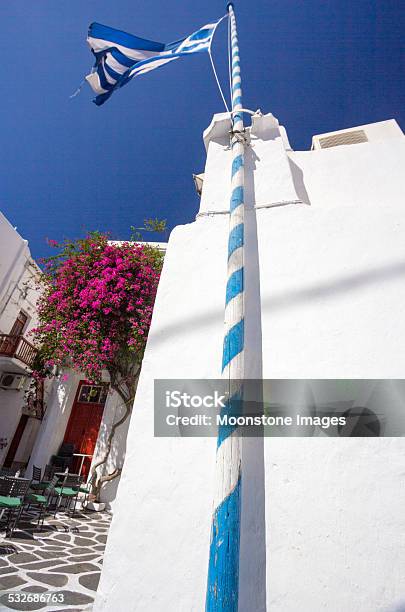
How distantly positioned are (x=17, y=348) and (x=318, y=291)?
513 inches

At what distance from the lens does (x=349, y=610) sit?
1425 millimetres

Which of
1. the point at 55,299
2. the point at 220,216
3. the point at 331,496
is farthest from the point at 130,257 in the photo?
the point at 331,496

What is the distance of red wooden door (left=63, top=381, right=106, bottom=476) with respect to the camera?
406 inches

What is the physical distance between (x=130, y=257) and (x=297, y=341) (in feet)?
24.7

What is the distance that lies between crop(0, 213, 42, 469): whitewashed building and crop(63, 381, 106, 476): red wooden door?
8.58 ft

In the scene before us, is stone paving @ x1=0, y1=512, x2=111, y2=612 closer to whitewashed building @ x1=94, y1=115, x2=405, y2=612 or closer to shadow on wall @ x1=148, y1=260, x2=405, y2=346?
whitewashed building @ x1=94, y1=115, x2=405, y2=612

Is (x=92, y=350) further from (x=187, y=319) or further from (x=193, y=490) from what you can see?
(x=193, y=490)

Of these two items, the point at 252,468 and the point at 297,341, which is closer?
the point at 252,468

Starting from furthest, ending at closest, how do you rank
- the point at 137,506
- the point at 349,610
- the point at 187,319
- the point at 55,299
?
the point at 55,299
the point at 187,319
the point at 137,506
the point at 349,610

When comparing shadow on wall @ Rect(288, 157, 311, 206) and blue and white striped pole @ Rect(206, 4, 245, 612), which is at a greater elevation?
shadow on wall @ Rect(288, 157, 311, 206)

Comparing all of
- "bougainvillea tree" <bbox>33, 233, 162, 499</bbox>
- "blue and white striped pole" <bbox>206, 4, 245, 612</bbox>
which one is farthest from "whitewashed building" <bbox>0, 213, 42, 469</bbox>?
"blue and white striped pole" <bbox>206, 4, 245, 612</bbox>

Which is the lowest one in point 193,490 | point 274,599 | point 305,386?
point 274,599

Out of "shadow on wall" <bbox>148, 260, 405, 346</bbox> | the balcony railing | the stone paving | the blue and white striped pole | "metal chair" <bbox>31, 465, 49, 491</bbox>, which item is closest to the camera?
the blue and white striped pole

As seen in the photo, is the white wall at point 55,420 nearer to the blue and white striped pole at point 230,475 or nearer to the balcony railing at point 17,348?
the balcony railing at point 17,348
